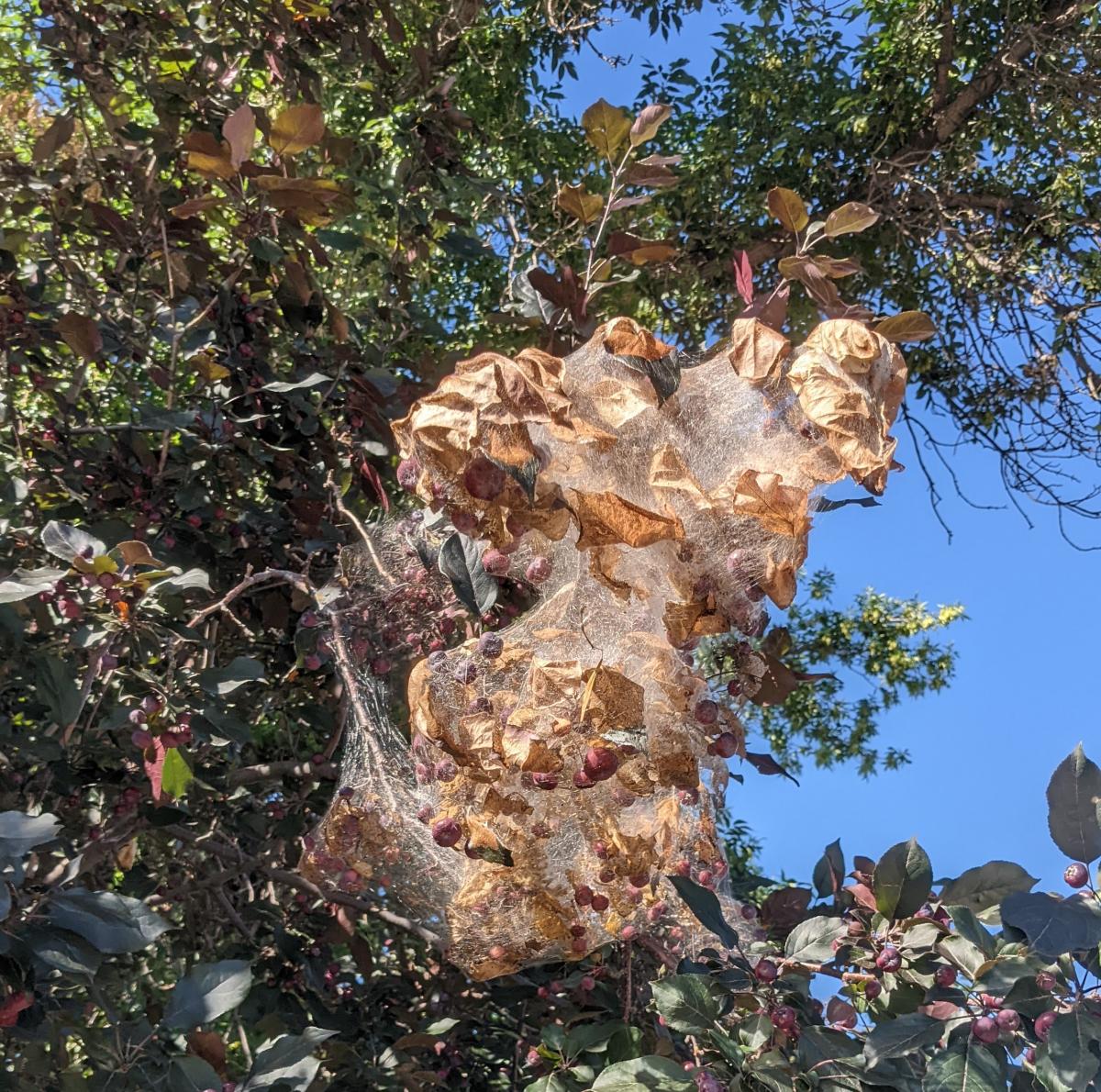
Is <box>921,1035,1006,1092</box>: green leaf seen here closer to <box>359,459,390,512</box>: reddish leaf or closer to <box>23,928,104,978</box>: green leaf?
<box>23,928,104,978</box>: green leaf

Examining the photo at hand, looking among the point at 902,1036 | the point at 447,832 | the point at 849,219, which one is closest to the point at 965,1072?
the point at 902,1036

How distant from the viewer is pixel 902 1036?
4.18 ft

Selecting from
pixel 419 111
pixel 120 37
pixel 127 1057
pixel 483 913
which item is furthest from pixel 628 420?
pixel 120 37

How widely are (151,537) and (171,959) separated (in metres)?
1.22

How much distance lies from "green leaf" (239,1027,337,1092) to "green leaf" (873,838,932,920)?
77 cm

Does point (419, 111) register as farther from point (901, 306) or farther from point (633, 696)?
point (901, 306)

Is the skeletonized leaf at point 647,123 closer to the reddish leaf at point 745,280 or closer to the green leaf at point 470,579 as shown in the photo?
the reddish leaf at point 745,280

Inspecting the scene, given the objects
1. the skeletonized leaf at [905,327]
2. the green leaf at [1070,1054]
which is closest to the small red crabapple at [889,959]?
the green leaf at [1070,1054]

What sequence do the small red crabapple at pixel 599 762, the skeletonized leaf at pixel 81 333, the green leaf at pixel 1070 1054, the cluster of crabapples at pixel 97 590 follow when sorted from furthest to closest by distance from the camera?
the skeletonized leaf at pixel 81 333, the cluster of crabapples at pixel 97 590, the small red crabapple at pixel 599 762, the green leaf at pixel 1070 1054

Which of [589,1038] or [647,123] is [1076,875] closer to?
[589,1038]

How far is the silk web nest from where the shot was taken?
1136 millimetres

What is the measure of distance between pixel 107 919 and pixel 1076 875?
3.93 feet

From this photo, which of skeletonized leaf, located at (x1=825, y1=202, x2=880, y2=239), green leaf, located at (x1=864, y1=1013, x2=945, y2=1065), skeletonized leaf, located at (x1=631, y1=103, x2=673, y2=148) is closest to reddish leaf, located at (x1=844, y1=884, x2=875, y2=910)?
green leaf, located at (x1=864, y1=1013, x2=945, y2=1065)

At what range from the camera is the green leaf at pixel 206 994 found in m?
1.49
